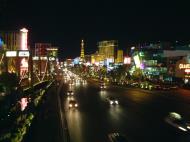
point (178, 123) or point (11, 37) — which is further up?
point (11, 37)

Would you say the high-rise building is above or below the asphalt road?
above

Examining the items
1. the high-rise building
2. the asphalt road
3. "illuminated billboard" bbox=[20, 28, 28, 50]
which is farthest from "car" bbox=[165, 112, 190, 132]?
the high-rise building

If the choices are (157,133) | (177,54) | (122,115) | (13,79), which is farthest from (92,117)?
(177,54)

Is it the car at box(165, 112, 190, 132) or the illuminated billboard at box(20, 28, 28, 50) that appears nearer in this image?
the car at box(165, 112, 190, 132)

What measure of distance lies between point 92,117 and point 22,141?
801 inches

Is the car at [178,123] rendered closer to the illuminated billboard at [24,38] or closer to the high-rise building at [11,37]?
the illuminated billboard at [24,38]

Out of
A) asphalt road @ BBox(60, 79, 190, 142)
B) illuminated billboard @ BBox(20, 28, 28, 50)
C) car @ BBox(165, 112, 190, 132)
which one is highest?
illuminated billboard @ BBox(20, 28, 28, 50)

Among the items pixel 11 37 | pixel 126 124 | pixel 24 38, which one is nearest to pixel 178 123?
pixel 126 124

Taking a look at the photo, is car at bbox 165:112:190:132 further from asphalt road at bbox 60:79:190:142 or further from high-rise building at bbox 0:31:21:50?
high-rise building at bbox 0:31:21:50

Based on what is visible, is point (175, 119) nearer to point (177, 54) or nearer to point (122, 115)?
point (122, 115)

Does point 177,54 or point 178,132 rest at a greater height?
→ point 177,54

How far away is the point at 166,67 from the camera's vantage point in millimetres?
151125

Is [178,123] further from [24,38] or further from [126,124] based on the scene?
[24,38]

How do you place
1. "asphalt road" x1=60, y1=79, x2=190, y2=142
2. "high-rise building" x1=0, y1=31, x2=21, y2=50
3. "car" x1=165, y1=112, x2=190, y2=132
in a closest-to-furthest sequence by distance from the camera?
"asphalt road" x1=60, y1=79, x2=190, y2=142 → "car" x1=165, y1=112, x2=190, y2=132 → "high-rise building" x1=0, y1=31, x2=21, y2=50
